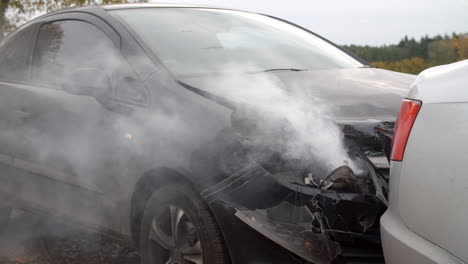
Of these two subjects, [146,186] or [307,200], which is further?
[146,186]

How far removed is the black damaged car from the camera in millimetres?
2486

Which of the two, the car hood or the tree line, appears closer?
the car hood

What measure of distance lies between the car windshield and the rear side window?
0.67ft

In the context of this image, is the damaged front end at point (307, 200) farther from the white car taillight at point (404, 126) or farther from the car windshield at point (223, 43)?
the car windshield at point (223, 43)

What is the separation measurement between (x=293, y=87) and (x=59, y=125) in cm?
150

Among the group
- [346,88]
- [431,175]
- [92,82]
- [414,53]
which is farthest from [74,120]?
[414,53]

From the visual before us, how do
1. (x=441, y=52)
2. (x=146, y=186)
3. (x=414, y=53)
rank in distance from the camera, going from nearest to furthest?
(x=146, y=186), (x=441, y=52), (x=414, y=53)

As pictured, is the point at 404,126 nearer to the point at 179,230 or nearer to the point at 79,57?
the point at 179,230

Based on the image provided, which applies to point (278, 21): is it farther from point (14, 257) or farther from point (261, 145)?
point (14, 257)

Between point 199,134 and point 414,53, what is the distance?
3520cm

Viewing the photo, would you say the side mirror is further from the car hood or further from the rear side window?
the car hood

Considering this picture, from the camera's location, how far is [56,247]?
436 centimetres

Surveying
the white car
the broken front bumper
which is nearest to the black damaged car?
the broken front bumper

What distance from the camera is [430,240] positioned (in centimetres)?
198
